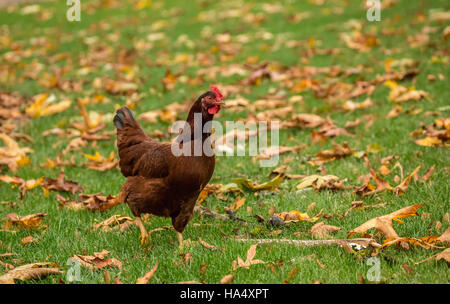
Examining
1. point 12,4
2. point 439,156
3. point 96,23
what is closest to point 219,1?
point 96,23

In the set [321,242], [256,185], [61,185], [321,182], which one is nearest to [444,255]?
[321,242]

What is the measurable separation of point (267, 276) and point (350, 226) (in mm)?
870

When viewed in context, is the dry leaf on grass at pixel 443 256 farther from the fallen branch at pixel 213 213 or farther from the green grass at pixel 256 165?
the fallen branch at pixel 213 213

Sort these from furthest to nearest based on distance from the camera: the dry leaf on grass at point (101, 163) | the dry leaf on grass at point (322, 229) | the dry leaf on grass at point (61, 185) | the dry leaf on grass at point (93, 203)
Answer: the dry leaf on grass at point (101, 163) < the dry leaf on grass at point (61, 185) < the dry leaf on grass at point (93, 203) < the dry leaf on grass at point (322, 229)

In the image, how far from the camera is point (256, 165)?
5051mm

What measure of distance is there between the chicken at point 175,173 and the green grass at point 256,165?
0.29m

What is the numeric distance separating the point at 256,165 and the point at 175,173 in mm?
1817

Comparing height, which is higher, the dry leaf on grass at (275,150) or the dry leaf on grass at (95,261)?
the dry leaf on grass at (275,150)

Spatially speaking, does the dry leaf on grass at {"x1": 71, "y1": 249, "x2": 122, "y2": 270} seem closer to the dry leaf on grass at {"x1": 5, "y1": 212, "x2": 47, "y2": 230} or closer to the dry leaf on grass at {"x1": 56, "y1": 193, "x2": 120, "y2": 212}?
the dry leaf on grass at {"x1": 5, "y1": 212, "x2": 47, "y2": 230}

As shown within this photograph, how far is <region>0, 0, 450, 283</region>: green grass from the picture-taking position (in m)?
3.10

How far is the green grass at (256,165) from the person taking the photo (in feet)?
10.2

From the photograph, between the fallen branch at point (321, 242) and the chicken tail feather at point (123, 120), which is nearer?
the fallen branch at point (321, 242)

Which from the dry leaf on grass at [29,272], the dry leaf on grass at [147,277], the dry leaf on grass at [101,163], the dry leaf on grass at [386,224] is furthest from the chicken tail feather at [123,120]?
the dry leaf on grass at [386,224]
